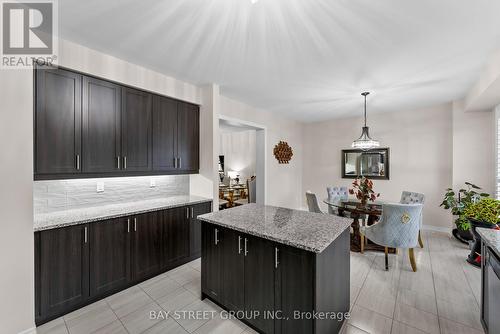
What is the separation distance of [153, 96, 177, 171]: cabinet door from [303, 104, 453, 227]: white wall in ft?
13.8

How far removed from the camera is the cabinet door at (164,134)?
2.98 metres

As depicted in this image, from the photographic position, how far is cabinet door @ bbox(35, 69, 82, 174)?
2.04 meters

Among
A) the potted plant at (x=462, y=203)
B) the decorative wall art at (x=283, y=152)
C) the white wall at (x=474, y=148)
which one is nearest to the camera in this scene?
the potted plant at (x=462, y=203)

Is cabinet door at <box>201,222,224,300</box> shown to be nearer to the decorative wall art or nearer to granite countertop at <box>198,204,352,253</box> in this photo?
granite countertop at <box>198,204,352,253</box>

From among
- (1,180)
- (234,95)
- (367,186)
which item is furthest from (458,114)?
(1,180)

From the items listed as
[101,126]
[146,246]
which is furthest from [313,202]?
[101,126]

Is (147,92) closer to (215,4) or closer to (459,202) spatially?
(215,4)

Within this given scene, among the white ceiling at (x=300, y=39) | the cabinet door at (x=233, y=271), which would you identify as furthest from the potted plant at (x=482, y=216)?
the cabinet door at (x=233, y=271)

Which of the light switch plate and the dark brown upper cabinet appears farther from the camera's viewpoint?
the light switch plate

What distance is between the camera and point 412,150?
186 inches

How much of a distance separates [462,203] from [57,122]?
19.2ft

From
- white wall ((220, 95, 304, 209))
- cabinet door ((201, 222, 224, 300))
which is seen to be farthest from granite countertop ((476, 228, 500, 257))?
white wall ((220, 95, 304, 209))

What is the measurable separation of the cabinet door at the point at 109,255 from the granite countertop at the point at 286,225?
3.49 feet

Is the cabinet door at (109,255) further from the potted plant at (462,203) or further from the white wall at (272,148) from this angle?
the potted plant at (462,203)
